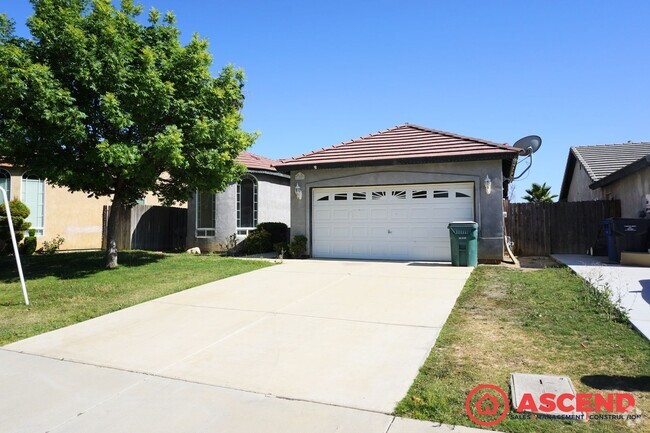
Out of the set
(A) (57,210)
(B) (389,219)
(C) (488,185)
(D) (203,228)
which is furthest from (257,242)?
(A) (57,210)

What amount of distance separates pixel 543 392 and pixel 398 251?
31.3ft

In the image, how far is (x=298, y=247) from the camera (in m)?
13.8

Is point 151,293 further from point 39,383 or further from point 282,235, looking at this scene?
point 282,235

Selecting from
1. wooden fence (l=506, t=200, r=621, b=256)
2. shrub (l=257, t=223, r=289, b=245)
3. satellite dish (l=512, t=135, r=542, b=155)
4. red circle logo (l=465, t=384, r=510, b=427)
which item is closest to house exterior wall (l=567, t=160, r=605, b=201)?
wooden fence (l=506, t=200, r=621, b=256)

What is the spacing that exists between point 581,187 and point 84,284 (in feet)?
71.0

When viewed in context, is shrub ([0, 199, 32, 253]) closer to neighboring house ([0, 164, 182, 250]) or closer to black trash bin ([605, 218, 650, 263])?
neighboring house ([0, 164, 182, 250])

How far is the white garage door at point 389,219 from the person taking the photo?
41.2 ft

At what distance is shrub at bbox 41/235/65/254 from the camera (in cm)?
1627

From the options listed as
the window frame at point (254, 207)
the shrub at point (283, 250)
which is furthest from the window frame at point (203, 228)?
the shrub at point (283, 250)

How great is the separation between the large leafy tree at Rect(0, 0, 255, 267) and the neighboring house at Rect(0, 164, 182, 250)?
7.60 m

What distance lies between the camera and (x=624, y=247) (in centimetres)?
1115

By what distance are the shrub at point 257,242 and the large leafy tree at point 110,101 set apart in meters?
4.53

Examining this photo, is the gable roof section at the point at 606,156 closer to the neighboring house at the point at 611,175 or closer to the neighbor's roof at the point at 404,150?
the neighboring house at the point at 611,175

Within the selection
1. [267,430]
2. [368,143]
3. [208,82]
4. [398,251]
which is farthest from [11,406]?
[368,143]
